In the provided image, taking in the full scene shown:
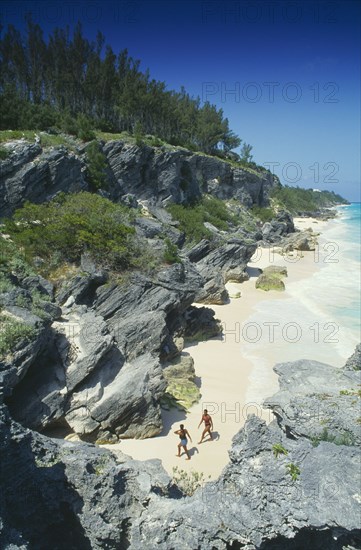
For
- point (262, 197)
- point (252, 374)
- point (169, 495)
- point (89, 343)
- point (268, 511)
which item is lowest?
point (252, 374)

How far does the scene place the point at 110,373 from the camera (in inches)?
546

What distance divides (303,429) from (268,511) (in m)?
2.24

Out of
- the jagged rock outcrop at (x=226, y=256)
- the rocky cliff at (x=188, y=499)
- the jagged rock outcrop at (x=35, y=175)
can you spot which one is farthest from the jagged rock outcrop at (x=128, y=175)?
the rocky cliff at (x=188, y=499)

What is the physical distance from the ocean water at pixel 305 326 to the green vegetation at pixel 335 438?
27.4 ft

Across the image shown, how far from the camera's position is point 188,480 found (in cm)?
1080

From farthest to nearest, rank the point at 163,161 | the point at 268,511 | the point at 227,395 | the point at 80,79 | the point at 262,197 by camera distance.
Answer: the point at 262,197 → the point at 80,79 → the point at 163,161 → the point at 227,395 → the point at 268,511

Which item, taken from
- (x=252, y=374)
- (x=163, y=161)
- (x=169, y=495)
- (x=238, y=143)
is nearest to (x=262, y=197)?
(x=238, y=143)

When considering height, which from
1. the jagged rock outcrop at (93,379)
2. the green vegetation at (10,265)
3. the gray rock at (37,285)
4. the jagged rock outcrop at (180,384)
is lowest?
the jagged rock outcrop at (180,384)

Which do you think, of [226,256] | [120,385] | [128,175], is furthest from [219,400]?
[128,175]

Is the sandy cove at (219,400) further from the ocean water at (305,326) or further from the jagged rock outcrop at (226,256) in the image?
the jagged rock outcrop at (226,256)

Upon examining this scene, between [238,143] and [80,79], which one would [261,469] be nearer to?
[80,79]

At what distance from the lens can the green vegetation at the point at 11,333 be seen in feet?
36.7

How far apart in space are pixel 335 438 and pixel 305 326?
18377 millimetres
